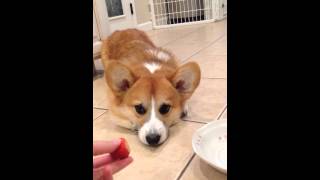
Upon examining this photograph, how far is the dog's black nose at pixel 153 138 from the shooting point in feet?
3.64

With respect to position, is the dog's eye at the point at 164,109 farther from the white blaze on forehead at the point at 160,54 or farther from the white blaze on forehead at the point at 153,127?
the white blaze on forehead at the point at 160,54

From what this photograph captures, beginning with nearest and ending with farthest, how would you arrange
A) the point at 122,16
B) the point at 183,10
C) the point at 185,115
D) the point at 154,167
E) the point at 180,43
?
the point at 154,167, the point at 185,115, the point at 180,43, the point at 122,16, the point at 183,10

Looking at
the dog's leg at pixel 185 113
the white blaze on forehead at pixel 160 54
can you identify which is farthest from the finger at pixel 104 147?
the white blaze on forehead at pixel 160 54

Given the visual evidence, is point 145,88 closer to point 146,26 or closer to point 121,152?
point 121,152

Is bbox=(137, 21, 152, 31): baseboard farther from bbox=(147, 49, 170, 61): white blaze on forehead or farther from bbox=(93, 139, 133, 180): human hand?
bbox=(93, 139, 133, 180): human hand

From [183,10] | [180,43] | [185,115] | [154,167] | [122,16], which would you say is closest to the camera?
[154,167]

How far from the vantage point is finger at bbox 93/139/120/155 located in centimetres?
46
